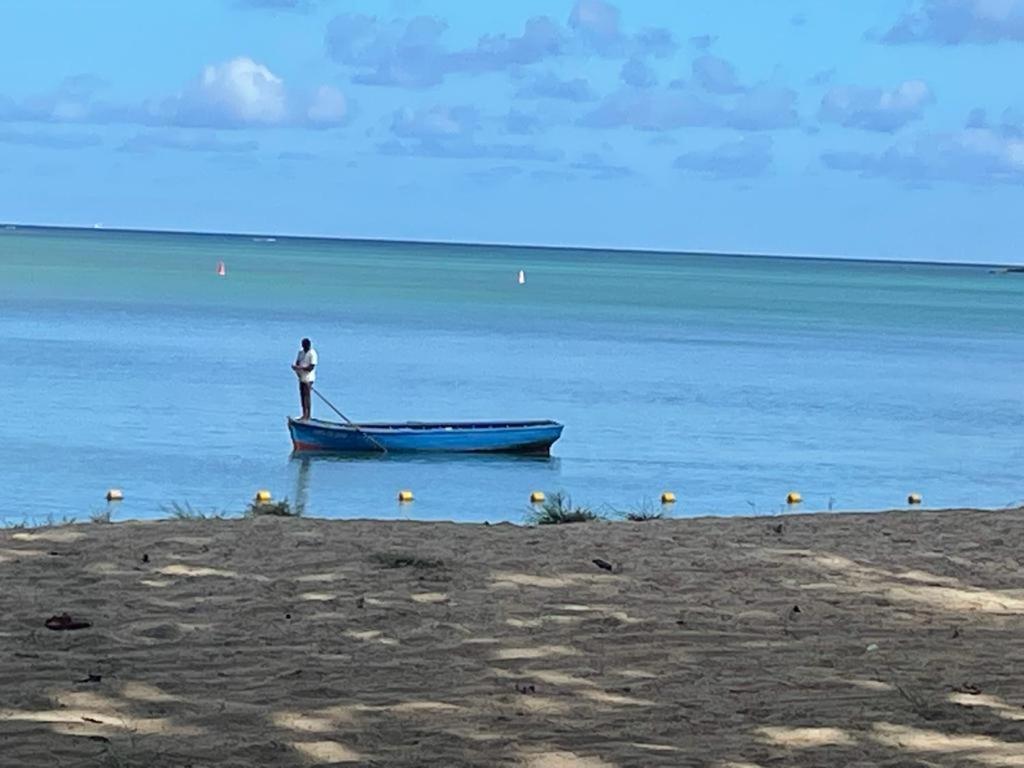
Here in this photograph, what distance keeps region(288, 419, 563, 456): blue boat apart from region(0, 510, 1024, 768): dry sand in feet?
59.3

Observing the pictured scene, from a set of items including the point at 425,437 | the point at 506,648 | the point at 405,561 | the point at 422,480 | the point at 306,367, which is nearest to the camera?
the point at 506,648

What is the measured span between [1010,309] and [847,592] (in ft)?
355

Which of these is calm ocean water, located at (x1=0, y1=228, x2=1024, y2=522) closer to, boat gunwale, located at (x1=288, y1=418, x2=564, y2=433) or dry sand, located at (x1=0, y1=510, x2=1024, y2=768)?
boat gunwale, located at (x1=288, y1=418, x2=564, y2=433)

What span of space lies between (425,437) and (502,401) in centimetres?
1101

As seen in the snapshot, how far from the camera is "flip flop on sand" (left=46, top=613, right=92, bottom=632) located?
7.05m

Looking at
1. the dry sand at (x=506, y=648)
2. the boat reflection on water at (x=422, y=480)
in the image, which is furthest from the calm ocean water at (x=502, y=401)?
the dry sand at (x=506, y=648)

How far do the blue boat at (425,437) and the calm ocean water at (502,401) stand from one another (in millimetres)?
344

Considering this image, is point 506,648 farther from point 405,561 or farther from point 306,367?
point 306,367

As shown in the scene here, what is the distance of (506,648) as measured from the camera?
6.89 meters

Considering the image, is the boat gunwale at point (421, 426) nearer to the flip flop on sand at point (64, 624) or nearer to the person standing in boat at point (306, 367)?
the person standing in boat at point (306, 367)

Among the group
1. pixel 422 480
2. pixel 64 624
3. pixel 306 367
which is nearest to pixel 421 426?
pixel 306 367

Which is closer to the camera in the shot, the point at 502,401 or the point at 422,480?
the point at 422,480

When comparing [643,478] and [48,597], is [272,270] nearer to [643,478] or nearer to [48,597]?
[643,478]

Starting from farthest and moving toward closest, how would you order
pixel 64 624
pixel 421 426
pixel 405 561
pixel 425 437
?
pixel 421 426
pixel 425 437
pixel 405 561
pixel 64 624
